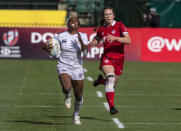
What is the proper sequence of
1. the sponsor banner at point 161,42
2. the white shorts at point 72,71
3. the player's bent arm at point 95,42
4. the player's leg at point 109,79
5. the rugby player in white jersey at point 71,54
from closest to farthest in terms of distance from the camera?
1. the rugby player in white jersey at point 71,54
2. the white shorts at point 72,71
3. the player's leg at point 109,79
4. the player's bent arm at point 95,42
5. the sponsor banner at point 161,42

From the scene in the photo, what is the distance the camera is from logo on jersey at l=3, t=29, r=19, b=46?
96.3ft

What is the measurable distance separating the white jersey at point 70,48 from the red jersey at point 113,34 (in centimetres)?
103

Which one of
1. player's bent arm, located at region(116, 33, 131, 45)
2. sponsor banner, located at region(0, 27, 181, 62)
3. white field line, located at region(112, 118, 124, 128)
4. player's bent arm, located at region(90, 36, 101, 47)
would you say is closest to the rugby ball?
player's bent arm, located at region(90, 36, 101, 47)

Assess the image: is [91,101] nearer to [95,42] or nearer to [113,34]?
[95,42]

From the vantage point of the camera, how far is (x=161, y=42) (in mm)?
29906

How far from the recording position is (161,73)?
24656 mm

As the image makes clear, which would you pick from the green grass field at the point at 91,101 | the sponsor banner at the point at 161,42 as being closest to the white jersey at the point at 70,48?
the green grass field at the point at 91,101

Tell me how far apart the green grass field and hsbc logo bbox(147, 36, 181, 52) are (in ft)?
10.9

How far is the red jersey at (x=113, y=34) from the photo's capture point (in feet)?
41.0

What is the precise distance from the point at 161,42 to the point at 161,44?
102 millimetres

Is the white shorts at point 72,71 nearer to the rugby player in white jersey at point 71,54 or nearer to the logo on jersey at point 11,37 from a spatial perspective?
the rugby player in white jersey at point 71,54

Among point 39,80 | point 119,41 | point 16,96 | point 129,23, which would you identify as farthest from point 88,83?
point 129,23

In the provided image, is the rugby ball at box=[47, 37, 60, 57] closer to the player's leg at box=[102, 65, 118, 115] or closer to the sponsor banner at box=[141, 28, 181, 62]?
the player's leg at box=[102, 65, 118, 115]

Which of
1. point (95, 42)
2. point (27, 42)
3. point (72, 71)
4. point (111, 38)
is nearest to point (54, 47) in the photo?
point (72, 71)
